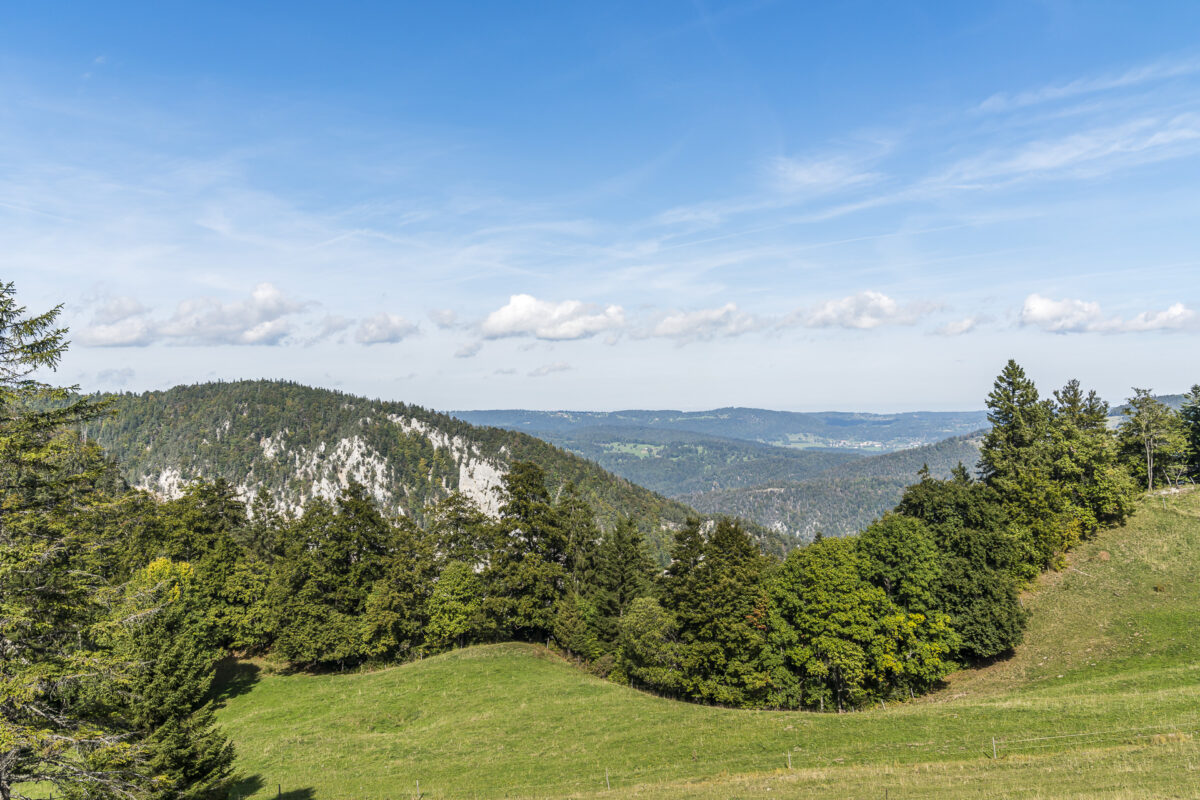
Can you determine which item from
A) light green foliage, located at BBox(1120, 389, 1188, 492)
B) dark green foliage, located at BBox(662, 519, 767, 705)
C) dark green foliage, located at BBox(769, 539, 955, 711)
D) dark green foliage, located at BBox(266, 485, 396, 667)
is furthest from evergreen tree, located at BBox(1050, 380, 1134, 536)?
dark green foliage, located at BBox(266, 485, 396, 667)

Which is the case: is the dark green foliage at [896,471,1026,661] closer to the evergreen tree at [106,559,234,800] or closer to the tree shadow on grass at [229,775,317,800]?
the tree shadow on grass at [229,775,317,800]

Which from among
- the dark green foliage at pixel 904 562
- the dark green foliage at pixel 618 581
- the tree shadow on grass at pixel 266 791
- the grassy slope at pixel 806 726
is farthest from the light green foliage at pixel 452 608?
the dark green foliage at pixel 904 562

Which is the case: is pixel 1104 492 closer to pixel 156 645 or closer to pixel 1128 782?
pixel 1128 782

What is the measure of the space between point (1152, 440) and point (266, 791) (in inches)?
3598

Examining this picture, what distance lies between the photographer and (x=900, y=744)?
2884 centimetres

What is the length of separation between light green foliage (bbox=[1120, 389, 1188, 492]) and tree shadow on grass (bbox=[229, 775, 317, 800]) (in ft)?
281

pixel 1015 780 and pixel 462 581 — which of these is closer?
pixel 1015 780

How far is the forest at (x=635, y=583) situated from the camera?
141 feet

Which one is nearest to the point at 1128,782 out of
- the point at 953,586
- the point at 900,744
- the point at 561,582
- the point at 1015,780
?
the point at 1015,780

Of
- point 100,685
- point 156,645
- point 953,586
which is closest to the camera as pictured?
point 100,685

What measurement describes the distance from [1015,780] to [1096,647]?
30.4m

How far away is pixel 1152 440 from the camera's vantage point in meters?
68.1

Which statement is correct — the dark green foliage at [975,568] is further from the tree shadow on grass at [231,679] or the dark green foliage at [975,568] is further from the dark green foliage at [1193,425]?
the tree shadow on grass at [231,679]

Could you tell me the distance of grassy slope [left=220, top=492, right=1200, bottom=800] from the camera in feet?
79.3
